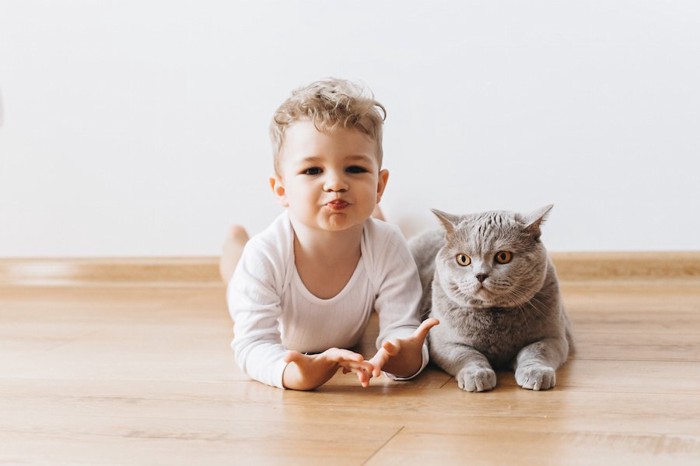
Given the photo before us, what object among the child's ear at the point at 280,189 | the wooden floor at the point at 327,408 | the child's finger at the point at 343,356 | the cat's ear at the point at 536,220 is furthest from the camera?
the child's ear at the point at 280,189

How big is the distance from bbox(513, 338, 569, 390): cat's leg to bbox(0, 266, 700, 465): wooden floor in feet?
0.06

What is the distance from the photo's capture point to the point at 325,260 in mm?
1483

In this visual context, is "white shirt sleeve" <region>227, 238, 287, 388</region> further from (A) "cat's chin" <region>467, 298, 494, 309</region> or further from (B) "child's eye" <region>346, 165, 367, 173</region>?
(A) "cat's chin" <region>467, 298, 494, 309</region>

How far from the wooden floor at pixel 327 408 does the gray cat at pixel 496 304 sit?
0.12 ft

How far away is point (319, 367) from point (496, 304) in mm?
290

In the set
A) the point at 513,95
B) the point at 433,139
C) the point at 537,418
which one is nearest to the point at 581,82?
the point at 513,95

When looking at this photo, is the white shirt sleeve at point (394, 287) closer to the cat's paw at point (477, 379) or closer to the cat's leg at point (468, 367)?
the cat's leg at point (468, 367)

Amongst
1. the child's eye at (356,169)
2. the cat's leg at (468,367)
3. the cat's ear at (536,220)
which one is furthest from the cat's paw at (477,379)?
the child's eye at (356,169)

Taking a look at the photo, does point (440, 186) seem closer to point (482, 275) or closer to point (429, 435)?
point (482, 275)

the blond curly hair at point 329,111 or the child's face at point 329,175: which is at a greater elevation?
the blond curly hair at point 329,111

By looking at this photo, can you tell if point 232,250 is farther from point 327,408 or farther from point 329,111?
point 327,408

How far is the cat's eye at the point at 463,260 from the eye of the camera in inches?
52.6

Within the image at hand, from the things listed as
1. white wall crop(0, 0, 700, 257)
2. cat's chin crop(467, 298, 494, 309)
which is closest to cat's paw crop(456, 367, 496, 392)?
cat's chin crop(467, 298, 494, 309)

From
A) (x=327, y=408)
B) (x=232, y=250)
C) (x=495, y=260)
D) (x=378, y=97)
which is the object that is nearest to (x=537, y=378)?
(x=495, y=260)
